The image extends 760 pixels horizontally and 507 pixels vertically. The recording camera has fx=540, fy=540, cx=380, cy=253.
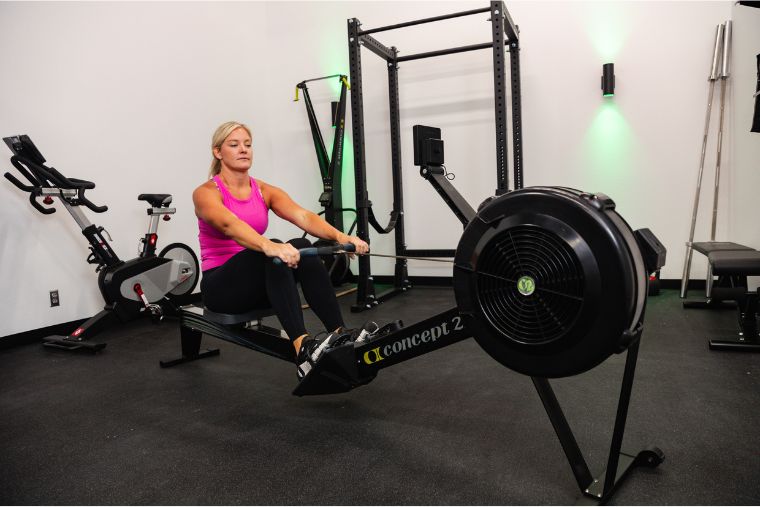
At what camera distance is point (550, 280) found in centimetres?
128

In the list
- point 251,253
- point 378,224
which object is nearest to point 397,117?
point 378,224

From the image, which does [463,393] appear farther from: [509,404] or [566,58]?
[566,58]

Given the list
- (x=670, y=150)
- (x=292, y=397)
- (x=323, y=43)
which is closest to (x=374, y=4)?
(x=323, y=43)

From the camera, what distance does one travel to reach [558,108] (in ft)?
13.7

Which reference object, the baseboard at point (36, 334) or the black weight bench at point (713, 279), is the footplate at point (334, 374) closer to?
→ the black weight bench at point (713, 279)

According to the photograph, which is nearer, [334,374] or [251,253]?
[334,374]

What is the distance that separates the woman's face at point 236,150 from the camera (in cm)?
221

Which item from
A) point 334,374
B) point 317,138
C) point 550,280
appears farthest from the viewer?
point 317,138

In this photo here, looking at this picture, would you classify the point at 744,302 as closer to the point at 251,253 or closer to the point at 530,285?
the point at 530,285

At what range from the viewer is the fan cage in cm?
125

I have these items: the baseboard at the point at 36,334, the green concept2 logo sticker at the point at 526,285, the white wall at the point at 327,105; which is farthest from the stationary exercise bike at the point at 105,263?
the green concept2 logo sticker at the point at 526,285

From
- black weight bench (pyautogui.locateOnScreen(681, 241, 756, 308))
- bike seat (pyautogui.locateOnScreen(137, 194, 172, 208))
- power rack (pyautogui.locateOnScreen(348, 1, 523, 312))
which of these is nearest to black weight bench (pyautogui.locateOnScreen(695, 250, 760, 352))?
black weight bench (pyautogui.locateOnScreen(681, 241, 756, 308))

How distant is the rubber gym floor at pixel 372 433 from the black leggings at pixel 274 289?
0.38 metres

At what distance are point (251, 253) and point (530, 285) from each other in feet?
3.60
